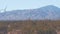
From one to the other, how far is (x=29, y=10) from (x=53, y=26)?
3947mm

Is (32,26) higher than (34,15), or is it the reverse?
(34,15)

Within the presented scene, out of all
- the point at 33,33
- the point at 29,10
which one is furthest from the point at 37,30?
the point at 29,10

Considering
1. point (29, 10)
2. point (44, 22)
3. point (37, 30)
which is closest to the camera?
point (44, 22)

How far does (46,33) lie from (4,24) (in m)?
2.59

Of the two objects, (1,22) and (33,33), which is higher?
(1,22)

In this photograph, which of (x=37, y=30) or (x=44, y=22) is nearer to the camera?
(x=44, y=22)

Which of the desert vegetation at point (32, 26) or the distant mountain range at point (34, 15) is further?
the distant mountain range at point (34, 15)

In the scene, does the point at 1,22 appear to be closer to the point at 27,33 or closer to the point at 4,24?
the point at 4,24

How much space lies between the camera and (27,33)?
11961 millimetres

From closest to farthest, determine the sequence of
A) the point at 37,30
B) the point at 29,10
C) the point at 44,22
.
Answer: the point at 44,22 → the point at 37,30 → the point at 29,10

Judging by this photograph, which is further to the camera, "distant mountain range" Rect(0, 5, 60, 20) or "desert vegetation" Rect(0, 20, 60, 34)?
"distant mountain range" Rect(0, 5, 60, 20)

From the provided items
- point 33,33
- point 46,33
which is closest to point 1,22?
point 33,33

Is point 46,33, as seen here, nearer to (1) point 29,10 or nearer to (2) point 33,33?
(2) point 33,33

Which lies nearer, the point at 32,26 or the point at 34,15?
the point at 32,26
